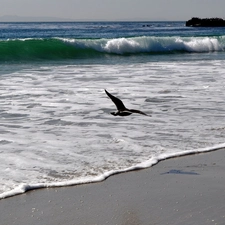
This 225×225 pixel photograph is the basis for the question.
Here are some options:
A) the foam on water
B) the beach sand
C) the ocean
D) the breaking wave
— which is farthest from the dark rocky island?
the beach sand

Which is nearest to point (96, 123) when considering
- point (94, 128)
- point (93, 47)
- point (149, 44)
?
point (94, 128)

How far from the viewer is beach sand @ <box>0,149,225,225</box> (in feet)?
13.5

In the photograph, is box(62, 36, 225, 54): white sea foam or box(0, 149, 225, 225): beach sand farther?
box(62, 36, 225, 54): white sea foam

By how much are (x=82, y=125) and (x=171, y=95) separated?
315 centimetres

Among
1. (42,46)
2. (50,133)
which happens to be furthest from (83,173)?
(42,46)

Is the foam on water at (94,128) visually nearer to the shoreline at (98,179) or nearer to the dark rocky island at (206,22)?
the shoreline at (98,179)

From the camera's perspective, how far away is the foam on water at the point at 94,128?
5324 millimetres

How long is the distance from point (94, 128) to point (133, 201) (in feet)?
8.77

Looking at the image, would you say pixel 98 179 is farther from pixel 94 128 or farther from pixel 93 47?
pixel 93 47

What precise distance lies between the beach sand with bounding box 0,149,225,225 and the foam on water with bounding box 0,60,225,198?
212 millimetres

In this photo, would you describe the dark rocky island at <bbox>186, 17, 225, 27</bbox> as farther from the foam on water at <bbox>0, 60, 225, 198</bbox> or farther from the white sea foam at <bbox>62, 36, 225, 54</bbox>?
the foam on water at <bbox>0, 60, 225, 198</bbox>

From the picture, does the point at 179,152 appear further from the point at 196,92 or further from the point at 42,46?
the point at 42,46

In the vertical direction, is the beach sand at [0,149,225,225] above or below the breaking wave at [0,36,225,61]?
above

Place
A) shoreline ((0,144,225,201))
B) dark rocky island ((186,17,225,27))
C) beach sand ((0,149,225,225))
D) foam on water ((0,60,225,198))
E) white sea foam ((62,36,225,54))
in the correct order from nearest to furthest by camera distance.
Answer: beach sand ((0,149,225,225)) < shoreline ((0,144,225,201)) < foam on water ((0,60,225,198)) < white sea foam ((62,36,225,54)) < dark rocky island ((186,17,225,27))
